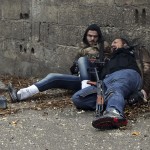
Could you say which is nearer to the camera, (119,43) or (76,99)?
(76,99)

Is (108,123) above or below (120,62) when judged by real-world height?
below

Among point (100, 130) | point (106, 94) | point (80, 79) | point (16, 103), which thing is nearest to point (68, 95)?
point (80, 79)

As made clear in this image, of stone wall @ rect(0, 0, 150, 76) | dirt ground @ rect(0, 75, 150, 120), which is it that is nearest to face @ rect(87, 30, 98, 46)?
stone wall @ rect(0, 0, 150, 76)

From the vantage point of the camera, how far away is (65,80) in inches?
255

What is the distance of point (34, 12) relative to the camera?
8.05 meters

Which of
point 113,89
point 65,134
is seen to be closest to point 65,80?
point 113,89

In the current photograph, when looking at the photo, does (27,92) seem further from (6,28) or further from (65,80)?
(6,28)

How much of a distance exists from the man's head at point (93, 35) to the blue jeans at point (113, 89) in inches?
45.3

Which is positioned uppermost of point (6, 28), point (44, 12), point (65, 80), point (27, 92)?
point (44, 12)

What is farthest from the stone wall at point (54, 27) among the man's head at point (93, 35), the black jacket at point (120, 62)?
the black jacket at point (120, 62)

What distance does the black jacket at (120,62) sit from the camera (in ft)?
19.7

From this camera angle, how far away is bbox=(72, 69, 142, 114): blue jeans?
17.7 ft

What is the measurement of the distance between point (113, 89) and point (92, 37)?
164 cm

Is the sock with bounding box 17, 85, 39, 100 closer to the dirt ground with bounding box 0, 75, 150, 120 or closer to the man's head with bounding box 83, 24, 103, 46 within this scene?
the dirt ground with bounding box 0, 75, 150, 120
